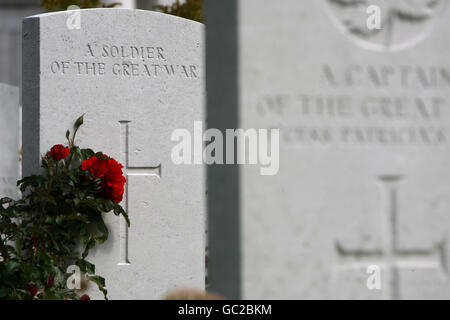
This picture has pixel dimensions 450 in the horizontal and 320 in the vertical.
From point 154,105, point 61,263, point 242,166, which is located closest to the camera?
point 242,166

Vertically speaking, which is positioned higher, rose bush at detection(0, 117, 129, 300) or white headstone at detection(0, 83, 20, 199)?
white headstone at detection(0, 83, 20, 199)

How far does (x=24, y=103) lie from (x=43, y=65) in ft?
0.98

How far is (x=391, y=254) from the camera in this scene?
2.23 meters

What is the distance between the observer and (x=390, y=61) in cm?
218

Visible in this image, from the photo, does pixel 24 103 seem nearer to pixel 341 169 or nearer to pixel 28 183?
pixel 28 183

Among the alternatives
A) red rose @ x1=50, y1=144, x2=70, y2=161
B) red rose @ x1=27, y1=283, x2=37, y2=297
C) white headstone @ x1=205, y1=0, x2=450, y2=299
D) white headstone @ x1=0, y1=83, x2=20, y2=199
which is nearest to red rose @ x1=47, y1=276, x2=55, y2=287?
red rose @ x1=27, y1=283, x2=37, y2=297

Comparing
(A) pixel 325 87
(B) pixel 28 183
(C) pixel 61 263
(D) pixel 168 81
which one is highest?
(D) pixel 168 81

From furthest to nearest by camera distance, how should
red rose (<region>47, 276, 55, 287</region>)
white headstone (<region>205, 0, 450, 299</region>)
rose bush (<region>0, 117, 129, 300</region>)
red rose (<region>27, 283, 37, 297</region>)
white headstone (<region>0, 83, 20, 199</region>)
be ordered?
white headstone (<region>0, 83, 20, 199</region>), rose bush (<region>0, 117, 129, 300</region>), red rose (<region>47, 276, 55, 287</region>), red rose (<region>27, 283, 37, 297</region>), white headstone (<region>205, 0, 450, 299</region>)

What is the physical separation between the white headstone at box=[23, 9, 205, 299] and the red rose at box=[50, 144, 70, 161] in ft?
0.48

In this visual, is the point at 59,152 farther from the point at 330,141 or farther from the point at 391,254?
the point at 391,254

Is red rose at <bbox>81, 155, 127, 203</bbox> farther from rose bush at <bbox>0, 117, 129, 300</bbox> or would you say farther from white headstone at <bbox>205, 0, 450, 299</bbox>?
white headstone at <bbox>205, 0, 450, 299</bbox>

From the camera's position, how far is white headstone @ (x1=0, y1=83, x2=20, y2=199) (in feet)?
18.2

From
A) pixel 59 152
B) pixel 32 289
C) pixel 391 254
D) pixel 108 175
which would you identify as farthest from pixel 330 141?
pixel 59 152
